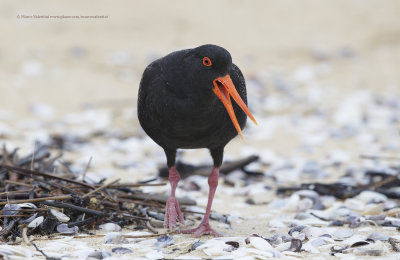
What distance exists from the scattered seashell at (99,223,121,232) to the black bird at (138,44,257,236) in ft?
1.13

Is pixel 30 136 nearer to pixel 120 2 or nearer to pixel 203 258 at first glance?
pixel 203 258

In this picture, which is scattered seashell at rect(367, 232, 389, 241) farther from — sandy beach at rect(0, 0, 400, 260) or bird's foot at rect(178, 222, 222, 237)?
bird's foot at rect(178, 222, 222, 237)

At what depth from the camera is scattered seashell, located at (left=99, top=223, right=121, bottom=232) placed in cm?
358

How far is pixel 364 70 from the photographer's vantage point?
10.7 meters

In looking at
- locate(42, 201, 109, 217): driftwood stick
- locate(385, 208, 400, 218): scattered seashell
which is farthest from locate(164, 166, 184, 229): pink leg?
locate(385, 208, 400, 218): scattered seashell

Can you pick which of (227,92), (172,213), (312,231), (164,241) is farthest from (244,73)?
(164,241)

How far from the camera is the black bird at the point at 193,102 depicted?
3.51 metres

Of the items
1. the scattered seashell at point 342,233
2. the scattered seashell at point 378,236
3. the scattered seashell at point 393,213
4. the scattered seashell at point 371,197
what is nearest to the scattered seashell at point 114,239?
the scattered seashell at point 342,233

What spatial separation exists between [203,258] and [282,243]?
22.2 inches

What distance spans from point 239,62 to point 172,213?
293 inches

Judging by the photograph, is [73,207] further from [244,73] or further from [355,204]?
[244,73]

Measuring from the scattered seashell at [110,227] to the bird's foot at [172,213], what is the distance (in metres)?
0.34

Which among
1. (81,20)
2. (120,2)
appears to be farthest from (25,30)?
(120,2)

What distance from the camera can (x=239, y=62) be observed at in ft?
36.1
